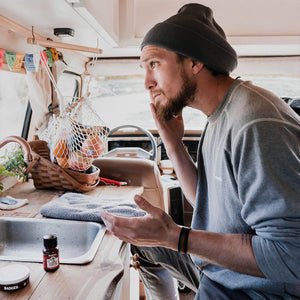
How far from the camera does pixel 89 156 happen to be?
1804 millimetres

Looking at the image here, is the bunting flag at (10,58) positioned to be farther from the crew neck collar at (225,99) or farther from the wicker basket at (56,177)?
the crew neck collar at (225,99)

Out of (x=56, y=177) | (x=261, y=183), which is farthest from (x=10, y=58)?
(x=261, y=183)

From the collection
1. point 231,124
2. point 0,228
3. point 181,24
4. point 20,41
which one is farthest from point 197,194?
point 20,41

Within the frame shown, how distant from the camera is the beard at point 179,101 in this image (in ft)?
4.22

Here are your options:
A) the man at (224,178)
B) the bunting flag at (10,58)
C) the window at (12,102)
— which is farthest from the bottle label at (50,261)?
the window at (12,102)

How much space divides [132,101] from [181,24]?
10.9ft

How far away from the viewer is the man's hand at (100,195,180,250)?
39.9 inches

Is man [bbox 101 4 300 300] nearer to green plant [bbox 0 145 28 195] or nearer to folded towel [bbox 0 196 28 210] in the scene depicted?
folded towel [bbox 0 196 28 210]

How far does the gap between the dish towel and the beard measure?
0.48m

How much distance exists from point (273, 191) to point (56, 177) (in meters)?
1.31

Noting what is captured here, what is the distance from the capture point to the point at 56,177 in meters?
1.83

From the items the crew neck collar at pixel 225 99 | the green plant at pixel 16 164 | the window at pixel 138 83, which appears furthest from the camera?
the window at pixel 138 83

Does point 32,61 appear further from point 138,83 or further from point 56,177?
point 138,83

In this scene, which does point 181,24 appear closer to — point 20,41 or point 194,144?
point 20,41
